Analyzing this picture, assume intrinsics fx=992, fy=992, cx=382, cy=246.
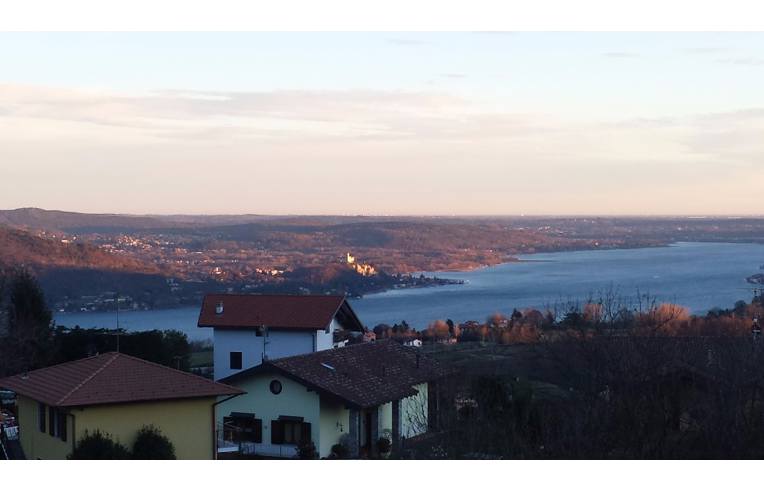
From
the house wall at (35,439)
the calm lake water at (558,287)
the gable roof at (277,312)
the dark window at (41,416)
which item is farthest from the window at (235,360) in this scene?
the calm lake water at (558,287)

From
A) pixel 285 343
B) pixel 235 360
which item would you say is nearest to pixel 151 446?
pixel 285 343

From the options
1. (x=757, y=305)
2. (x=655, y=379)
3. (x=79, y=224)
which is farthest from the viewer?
(x=79, y=224)

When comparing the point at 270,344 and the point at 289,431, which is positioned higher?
the point at 270,344

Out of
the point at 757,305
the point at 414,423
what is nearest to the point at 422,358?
the point at 414,423

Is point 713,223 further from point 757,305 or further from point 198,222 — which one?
point 757,305

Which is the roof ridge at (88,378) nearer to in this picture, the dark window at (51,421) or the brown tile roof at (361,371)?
the dark window at (51,421)

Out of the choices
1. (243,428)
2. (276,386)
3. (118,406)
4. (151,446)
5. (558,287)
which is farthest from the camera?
(558,287)

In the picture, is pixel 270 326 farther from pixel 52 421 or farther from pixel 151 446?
pixel 151 446
